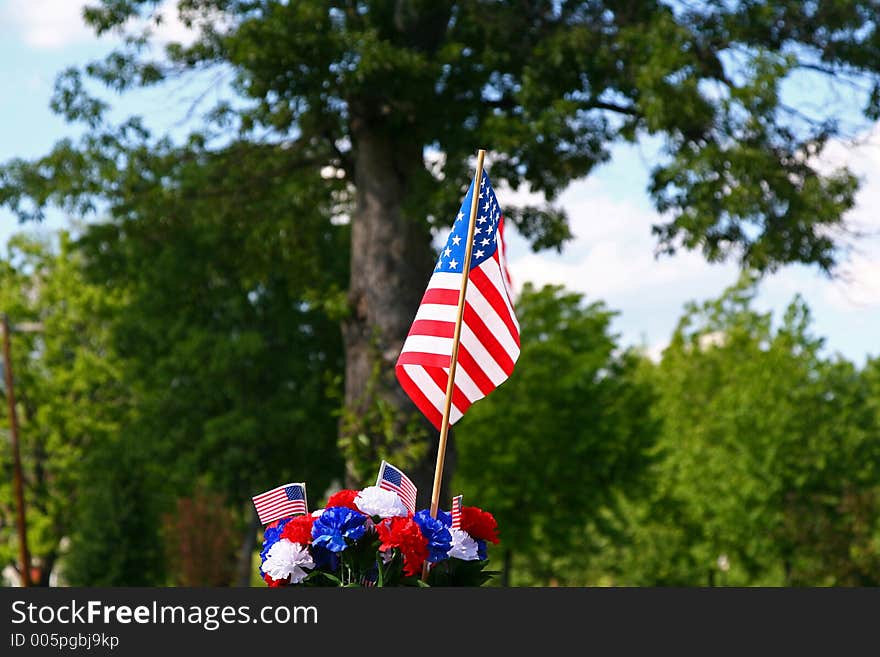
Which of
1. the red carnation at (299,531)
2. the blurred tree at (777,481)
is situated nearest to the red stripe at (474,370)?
the red carnation at (299,531)

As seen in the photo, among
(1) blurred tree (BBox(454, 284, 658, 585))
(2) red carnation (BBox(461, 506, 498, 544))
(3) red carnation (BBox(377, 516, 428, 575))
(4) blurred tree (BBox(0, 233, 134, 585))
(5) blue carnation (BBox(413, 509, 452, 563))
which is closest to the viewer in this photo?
(3) red carnation (BBox(377, 516, 428, 575))

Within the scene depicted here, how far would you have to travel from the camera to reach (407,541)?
18.0 feet

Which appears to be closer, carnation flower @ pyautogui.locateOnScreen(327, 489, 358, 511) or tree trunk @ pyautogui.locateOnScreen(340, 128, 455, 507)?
carnation flower @ pyautogui.locateOnScreen(327, 489, 358, 511)

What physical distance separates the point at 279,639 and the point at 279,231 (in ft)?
51.6

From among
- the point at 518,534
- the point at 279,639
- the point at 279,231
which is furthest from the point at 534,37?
the point at 518,534

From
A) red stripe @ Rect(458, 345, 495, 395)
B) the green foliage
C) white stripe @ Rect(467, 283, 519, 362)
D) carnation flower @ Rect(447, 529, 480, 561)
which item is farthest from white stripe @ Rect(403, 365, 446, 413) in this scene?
the green foliage

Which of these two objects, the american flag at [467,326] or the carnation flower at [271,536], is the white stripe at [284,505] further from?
the american flag at [467,326]

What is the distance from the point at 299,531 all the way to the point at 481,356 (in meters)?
1.55

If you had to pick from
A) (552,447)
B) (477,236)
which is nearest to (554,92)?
(477,236)

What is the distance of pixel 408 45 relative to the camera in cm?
1552

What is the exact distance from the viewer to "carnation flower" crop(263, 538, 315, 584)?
5.62 m

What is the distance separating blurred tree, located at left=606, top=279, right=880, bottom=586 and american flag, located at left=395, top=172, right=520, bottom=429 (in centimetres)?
2729

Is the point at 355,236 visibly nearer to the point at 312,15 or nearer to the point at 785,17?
the point at 312,15

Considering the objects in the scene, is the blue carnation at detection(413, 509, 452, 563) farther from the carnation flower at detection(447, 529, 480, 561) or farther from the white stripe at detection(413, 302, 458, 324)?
the white stripe at detection(413, 302, 458, 324)
